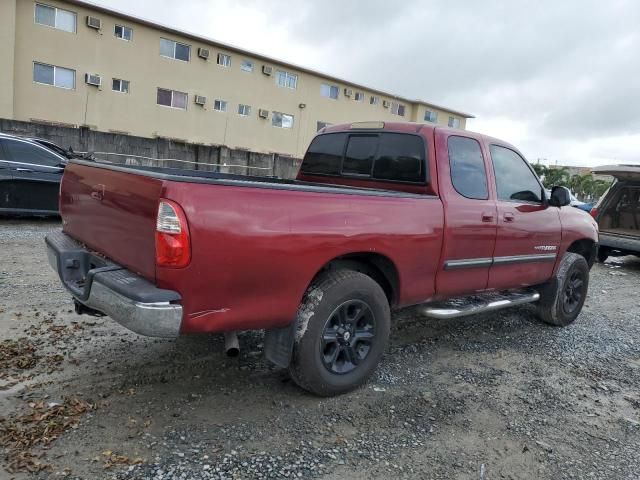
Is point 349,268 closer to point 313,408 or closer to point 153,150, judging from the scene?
point 313,408

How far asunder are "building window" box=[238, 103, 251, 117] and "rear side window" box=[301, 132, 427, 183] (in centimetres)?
2442

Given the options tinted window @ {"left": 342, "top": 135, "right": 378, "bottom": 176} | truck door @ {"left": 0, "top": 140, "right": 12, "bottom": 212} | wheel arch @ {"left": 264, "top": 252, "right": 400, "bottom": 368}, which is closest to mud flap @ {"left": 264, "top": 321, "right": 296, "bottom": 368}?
wheel arch @ {"left": 264, "top": 252, "right": 400, "bottom": 368}

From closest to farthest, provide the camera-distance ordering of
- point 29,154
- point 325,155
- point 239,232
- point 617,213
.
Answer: point 239,232
point 325,155
point 29,154
point 617,213

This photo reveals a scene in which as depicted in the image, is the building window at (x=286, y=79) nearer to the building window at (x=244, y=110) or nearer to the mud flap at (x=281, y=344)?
the building window at (x=244, y=110)

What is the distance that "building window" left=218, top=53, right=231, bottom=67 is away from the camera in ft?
88.8

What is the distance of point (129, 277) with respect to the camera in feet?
9.41

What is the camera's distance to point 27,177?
9250mm

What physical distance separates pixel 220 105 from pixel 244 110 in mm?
1556

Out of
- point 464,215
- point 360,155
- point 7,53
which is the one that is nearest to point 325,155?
point 360,155

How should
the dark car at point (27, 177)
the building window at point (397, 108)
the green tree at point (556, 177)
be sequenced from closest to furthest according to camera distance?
the dark car at point (27, 177) < the building window at point (397, 108) < the green tree at point (556, 177)

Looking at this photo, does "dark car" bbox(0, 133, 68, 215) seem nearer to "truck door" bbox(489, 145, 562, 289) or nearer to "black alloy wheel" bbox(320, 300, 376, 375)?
"black alloy wheel" bbox(320, 300, 376, 375)

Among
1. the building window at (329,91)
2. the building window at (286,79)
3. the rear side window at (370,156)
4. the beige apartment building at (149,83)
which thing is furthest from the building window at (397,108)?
the rear side window at (370,156)

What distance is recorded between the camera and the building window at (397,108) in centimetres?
3628

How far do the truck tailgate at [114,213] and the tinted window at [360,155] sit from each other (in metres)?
2.27
